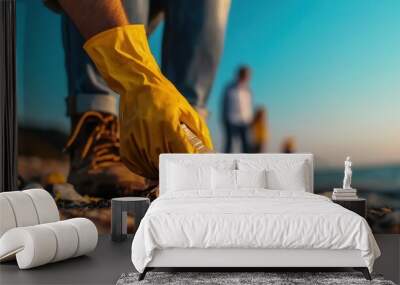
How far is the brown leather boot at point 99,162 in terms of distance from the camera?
23.3ft

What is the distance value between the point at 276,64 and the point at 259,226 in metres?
2.99

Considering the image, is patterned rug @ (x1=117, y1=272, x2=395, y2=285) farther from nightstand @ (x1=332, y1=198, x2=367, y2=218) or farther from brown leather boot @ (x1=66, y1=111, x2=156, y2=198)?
brown leather boot @ (x1=66, y1=111, x2=156, y2=198)

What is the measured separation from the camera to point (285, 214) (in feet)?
14.9

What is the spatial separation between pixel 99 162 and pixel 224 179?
177cm

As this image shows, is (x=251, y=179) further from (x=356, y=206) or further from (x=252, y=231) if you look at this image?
(x=252, y=231)

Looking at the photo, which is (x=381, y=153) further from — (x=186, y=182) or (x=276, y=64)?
(x=186, y=182)

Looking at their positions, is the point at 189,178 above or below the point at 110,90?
below

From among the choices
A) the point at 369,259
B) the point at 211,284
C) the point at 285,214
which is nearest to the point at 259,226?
the point at 285,214

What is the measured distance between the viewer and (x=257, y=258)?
455 cm

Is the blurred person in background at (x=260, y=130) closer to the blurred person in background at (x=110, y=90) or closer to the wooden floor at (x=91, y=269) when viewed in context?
the blurred person in background at (x=110, y=90)

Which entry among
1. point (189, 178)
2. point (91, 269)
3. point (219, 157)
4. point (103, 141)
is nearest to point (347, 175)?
point (219, 157)

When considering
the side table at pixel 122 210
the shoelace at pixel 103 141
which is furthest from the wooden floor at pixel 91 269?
the shoelace at pixel 103 141

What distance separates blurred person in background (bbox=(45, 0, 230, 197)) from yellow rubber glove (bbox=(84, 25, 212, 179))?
11 centimetres

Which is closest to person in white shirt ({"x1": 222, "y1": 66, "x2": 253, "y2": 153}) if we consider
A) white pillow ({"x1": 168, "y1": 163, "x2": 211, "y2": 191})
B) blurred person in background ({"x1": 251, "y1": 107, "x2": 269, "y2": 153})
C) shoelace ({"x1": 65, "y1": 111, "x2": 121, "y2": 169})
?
blurred person in background ({"x1": 251, "y1": 107, "x2": 269, "y2": 153})
